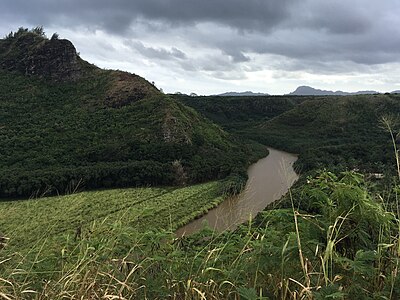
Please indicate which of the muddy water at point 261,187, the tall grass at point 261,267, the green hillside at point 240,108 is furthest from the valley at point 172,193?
the green hillside at point 240,108

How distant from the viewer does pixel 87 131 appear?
136ft

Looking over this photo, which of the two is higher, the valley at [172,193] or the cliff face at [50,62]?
the cliff face at [50,62]

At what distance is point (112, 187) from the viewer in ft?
109

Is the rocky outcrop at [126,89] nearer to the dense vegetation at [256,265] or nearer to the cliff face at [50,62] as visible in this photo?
the cliff face at [50,62]

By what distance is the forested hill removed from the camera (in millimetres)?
33594

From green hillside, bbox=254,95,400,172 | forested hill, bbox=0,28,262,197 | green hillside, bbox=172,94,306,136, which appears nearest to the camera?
forested hill, bbox=0,28,262,197

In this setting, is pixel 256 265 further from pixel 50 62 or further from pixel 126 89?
pixel 50 62

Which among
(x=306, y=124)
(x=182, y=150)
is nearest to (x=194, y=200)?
(x=182, y=150)

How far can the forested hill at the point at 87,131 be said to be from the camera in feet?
110

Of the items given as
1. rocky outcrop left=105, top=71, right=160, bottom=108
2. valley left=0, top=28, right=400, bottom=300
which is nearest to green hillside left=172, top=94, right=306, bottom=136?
valley left=0, top=28, right=400, bottom=300

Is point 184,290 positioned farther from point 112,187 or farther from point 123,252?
point 112,187

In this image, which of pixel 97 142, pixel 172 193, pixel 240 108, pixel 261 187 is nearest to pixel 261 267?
pixel 261 187

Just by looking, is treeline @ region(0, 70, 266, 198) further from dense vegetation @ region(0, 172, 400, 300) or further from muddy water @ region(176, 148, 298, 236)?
dense vegetation @ region(0, 172, 400, 300)

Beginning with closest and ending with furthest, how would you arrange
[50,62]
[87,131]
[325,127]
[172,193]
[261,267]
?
[261,267]
[172,193]
[87,131]
[50,62]
[325,127]
